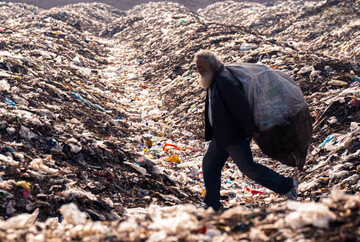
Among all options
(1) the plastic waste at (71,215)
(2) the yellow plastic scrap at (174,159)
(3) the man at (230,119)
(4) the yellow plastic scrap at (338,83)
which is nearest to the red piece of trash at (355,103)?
(4) the yellow plastic scrap at (338,83)

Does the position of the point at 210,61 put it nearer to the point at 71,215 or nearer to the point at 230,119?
the point at 230,119

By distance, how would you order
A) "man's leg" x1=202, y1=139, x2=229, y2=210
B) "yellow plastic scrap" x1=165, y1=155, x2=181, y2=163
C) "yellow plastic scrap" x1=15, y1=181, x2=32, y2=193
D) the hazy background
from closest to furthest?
"yellow plastic scrap" x1=15, y1=181, x2=32, y2=193
"man's leg" x1=202, y1=139, x2=229, y2=210
"yellow plastic scrap" x1=165, y1=155, x2=181, y2=163
the hazy background

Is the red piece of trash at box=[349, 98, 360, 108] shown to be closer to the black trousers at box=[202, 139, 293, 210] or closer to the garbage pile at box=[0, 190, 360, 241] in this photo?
the black trousers at box=[202, 139, 293, 210]

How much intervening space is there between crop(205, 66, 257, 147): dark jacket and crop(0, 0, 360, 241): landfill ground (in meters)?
0.68

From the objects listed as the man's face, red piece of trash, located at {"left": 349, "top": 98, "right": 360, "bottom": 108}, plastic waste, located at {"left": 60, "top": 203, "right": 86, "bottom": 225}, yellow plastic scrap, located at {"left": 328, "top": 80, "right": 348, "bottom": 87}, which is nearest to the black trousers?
the man's face

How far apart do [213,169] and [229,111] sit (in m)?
0.71

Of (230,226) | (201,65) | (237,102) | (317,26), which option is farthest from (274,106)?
(317,26)

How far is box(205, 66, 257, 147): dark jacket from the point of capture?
3.16m

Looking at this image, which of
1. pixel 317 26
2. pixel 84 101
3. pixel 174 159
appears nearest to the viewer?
pixel 174 159

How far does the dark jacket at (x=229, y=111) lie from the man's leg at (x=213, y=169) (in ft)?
0.79

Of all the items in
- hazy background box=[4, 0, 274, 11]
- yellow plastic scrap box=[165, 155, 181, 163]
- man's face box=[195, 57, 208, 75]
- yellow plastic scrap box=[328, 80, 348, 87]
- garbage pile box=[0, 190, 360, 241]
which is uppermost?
hazy background box=[4, 0, 274, 11]

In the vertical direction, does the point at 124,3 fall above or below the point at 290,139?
above

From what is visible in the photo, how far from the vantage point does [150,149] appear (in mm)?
5867

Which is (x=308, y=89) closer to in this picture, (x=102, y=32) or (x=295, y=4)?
(x=102, y=32)
